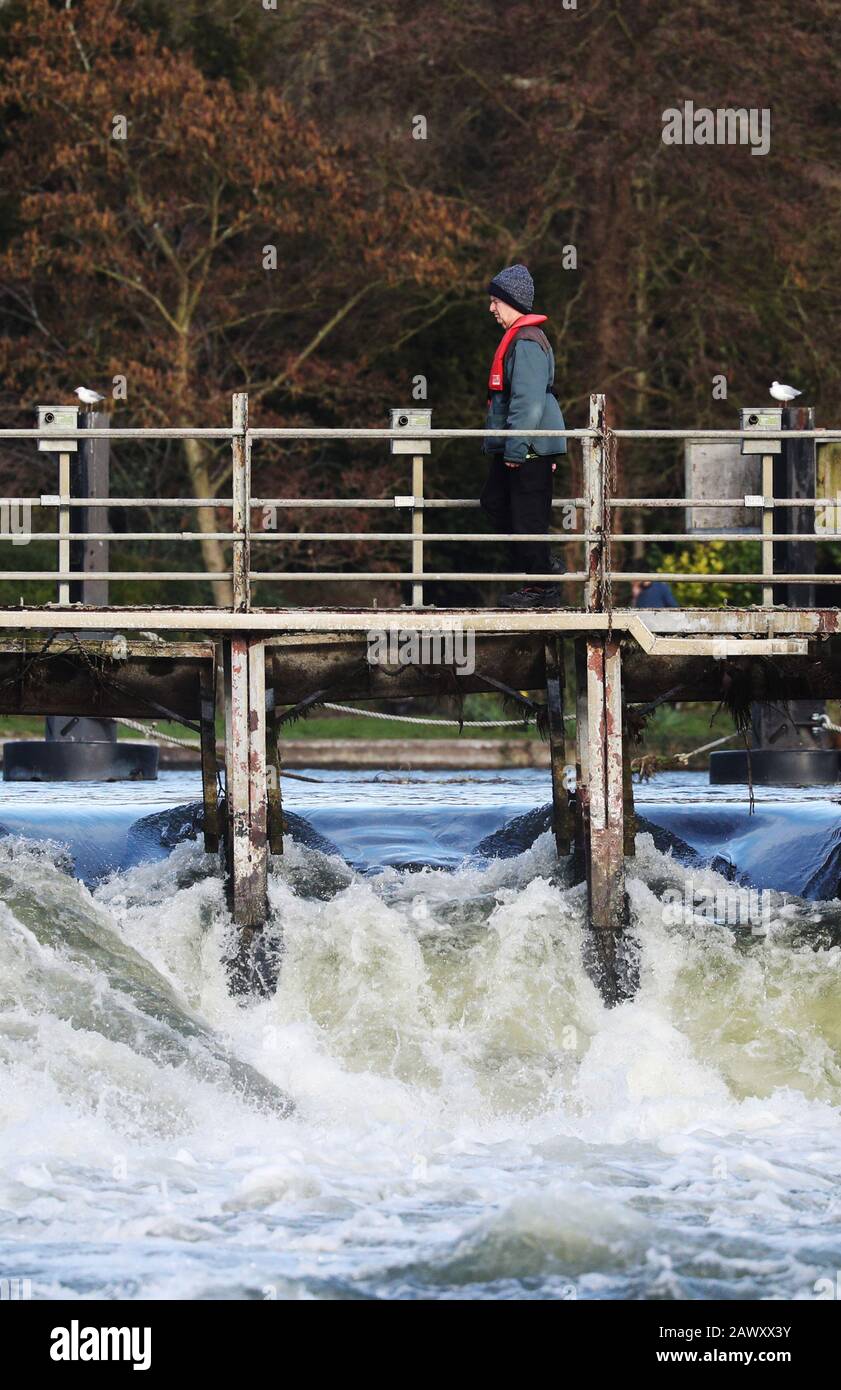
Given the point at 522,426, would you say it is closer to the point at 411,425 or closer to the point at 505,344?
the point at 505,344

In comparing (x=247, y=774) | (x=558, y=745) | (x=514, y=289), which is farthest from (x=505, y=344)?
(x=558, y=745)

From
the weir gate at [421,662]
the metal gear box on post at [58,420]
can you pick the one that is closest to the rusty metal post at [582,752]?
the weir gate at [421,662]

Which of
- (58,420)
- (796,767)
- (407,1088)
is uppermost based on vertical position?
(58,420)

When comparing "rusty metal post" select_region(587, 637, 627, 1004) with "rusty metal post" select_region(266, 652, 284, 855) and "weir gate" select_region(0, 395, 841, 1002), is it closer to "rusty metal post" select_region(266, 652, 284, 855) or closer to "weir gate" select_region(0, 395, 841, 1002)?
"weir gate" select_region(0, 395, 841, 1002)

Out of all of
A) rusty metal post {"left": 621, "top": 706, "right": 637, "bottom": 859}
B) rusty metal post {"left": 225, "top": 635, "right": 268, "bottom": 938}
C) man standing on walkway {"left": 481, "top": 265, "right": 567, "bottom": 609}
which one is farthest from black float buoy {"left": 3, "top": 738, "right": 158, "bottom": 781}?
man standing on walkway {"left": 481, "top": 265, "right": 567, "bottom": 609}

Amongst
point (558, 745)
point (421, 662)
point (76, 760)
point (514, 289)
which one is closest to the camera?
point (514, 289)

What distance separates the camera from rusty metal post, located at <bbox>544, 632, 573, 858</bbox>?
46.8 feet

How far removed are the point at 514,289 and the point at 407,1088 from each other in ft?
15.5

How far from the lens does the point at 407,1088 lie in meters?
11.9

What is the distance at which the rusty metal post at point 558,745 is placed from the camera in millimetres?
14250

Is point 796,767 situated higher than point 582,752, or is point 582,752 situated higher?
point 582,752

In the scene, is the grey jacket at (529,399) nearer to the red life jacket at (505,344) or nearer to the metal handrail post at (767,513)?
the red life jacket at (505,344)

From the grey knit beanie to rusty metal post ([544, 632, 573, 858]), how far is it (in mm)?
2325

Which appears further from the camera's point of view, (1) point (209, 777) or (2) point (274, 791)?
(2) point (274, 791)
